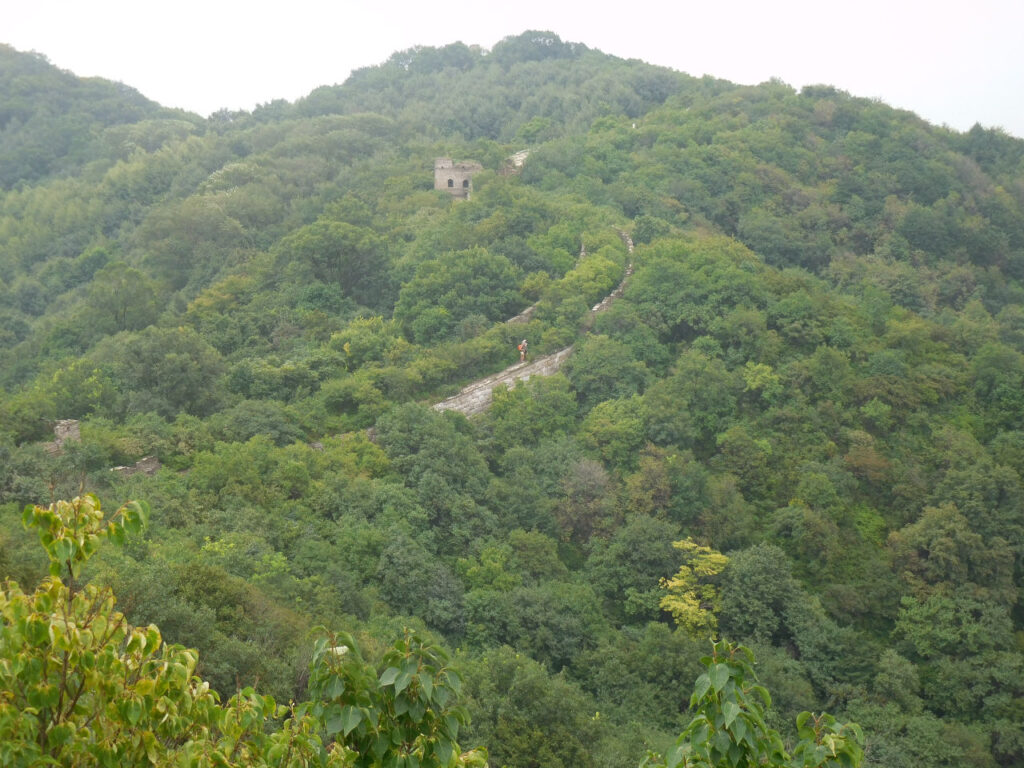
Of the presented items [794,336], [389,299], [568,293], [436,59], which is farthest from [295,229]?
[436,59]

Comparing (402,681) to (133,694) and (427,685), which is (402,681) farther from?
(133,694)

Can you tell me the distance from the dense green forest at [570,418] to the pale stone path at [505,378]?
579mm

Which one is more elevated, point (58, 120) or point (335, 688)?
point (58, 120)

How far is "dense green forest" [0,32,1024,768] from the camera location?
58.4ft

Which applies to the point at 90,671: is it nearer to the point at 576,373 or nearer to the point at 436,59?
the point at 576,373

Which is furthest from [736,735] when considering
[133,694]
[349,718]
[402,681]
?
[133,694]

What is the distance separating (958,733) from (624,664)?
702 centimetres

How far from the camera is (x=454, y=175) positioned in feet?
142

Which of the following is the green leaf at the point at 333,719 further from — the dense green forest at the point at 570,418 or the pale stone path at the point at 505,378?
the pale stone path at the point at 505,378

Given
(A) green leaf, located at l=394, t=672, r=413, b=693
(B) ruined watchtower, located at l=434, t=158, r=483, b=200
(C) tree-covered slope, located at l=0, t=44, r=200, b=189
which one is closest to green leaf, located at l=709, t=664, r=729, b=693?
(A) green leaf, located at l=394, t=672, r=413, b=693

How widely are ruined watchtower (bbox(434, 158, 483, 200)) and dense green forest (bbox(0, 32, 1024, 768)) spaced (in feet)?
3.14

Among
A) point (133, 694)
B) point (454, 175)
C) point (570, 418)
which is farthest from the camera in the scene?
point (454, 175)

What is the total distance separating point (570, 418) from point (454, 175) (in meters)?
20.4

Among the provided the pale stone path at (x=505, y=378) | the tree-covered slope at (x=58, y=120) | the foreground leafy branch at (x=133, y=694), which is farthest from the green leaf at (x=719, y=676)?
the tree-covered slope at (x=58, y=120)
